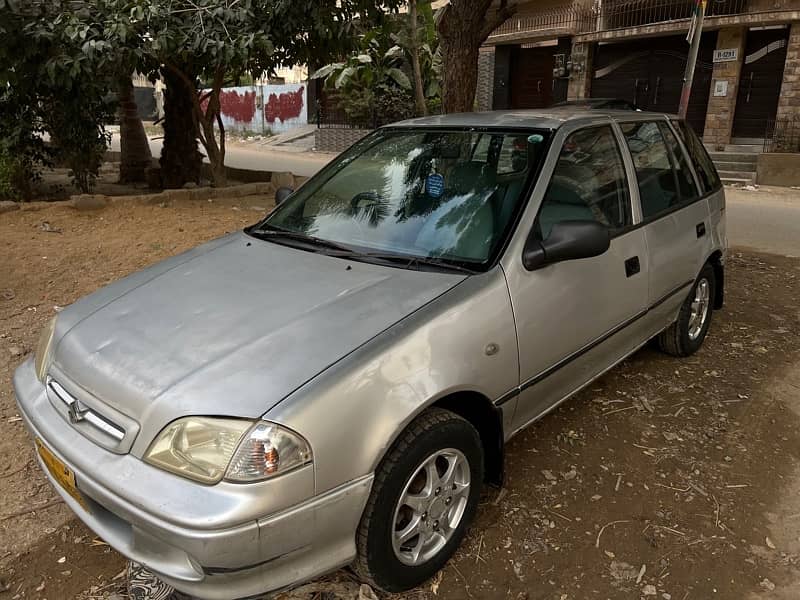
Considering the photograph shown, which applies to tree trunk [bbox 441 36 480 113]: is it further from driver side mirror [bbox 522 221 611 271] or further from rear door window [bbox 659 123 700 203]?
driver side mirror [bbox 522 221 611 271]

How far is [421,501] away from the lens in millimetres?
2324

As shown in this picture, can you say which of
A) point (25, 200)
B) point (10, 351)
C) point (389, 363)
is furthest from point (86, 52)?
point (389, 363)

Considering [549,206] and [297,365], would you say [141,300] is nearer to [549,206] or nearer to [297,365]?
[297,365]

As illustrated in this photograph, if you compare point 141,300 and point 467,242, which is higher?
point 467,242

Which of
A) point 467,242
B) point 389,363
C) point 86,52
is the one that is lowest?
point 389,363

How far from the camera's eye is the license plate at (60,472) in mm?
2189

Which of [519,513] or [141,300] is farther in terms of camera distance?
[519,513]

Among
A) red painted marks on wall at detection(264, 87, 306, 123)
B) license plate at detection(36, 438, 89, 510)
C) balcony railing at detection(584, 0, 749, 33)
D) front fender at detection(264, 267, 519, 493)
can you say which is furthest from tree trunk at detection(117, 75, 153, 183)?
red painted marks on wall at detection(264, 87, 306, 123)

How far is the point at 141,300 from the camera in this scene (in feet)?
8.67

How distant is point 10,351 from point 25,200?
201 inches

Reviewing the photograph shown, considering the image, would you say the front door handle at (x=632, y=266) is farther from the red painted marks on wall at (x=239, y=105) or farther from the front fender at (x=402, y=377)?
the red painted marks on wall at (x=239, y=105)

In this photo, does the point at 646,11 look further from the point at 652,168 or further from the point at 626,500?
the point at 626,500

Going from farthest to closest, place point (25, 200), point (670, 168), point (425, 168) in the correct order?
point (25, 200), point (670, 168), point (425, 168)

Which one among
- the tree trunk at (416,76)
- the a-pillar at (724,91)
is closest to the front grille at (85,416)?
the tree trunk at (416,76)
